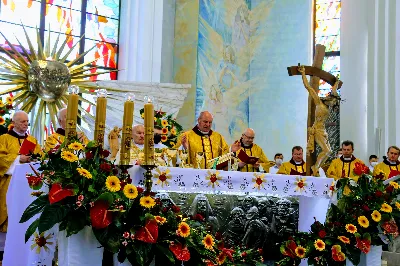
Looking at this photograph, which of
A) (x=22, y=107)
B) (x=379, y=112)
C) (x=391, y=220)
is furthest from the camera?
(x=379, y=112)

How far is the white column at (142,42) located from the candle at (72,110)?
824 centimetres

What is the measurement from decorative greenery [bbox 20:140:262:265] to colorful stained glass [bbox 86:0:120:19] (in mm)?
9380

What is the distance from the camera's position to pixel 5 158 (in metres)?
7.43

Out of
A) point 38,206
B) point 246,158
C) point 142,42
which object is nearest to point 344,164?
point 246,158

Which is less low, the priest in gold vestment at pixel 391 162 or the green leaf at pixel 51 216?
the priest in gold vestment at pixel 391 162

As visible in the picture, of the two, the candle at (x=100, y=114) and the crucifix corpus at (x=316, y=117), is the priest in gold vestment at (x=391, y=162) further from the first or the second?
→ the candle at (x=100, y=114)

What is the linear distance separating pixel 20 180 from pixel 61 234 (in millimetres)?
1045

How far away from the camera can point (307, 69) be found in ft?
28.3

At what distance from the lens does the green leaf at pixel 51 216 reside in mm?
4121

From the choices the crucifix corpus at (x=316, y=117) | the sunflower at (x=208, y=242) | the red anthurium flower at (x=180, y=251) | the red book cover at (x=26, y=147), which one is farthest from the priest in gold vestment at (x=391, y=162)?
the red anthurium flower at (x=180, y=251)

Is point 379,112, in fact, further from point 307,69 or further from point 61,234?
point 61,234

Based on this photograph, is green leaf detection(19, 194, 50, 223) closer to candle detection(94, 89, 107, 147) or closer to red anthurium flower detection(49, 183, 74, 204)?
red anthurium flower detection(49, 183, 74, 204)

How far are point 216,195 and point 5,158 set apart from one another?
251 centimetres

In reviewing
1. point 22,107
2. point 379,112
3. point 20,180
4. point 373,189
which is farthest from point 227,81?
point 20,180
